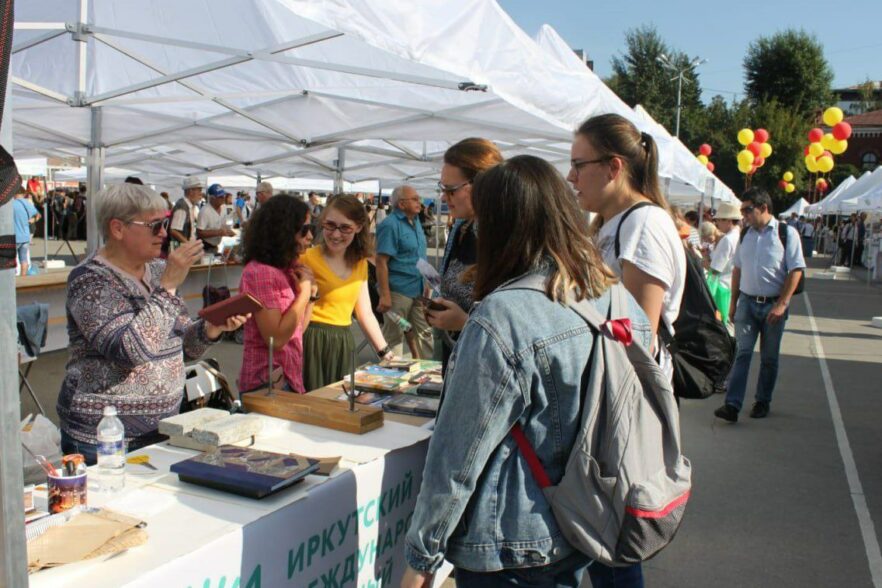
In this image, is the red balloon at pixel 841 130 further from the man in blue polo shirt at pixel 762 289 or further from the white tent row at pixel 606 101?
the man in blue polo shirt at pixel 762 289

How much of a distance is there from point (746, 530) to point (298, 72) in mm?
4780

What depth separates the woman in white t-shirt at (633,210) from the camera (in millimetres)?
2459

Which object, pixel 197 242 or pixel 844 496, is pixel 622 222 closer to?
pixel 197 242

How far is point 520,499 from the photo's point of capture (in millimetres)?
1638

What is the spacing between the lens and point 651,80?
187 ft

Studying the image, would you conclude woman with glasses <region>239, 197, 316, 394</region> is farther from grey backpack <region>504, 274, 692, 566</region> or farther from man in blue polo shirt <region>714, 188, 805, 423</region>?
man in blue polo shirt <region>714, 188, 805, 423</region>

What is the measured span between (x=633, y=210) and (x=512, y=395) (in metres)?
1.20

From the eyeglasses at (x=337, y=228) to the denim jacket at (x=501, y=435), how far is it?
7.41 ft

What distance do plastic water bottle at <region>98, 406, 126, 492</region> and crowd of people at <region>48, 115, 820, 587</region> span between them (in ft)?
1.59

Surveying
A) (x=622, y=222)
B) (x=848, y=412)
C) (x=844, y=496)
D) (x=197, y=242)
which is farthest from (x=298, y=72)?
(x=848, y=412)

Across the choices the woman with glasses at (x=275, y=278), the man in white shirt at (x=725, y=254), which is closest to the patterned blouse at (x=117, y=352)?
the woman with glasses at (x=275, y=278)

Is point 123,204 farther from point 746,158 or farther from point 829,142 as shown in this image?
point 829,142

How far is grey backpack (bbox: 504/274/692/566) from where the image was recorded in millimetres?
1625

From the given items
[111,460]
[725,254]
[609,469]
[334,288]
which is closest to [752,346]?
[725,254]
